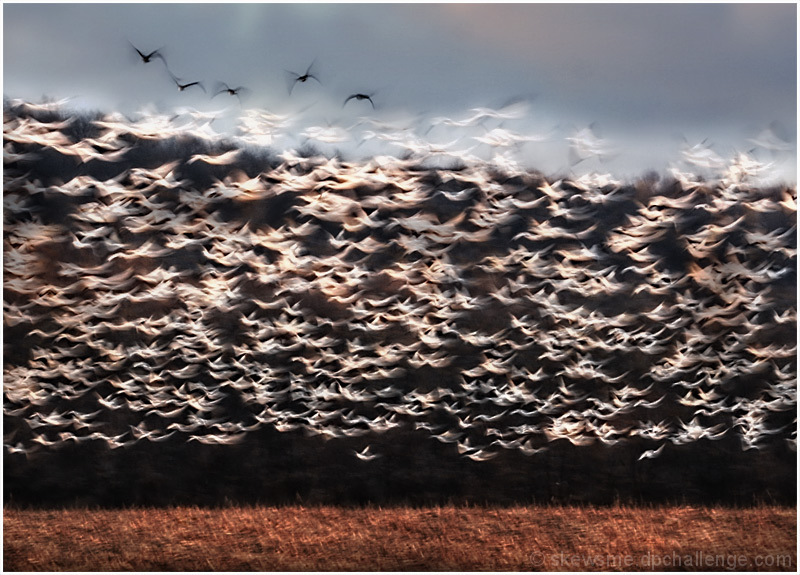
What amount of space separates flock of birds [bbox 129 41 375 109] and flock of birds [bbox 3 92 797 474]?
0.14 m

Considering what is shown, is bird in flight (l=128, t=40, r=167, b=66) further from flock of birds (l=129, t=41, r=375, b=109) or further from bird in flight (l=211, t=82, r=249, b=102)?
bird in flight (l=211, t=82, r=249, b=102)

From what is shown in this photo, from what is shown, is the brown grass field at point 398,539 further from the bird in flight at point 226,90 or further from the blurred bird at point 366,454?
the bird in flight at point 226,90

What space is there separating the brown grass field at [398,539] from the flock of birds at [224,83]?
1452mm

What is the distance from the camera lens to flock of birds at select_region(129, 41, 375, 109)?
7.78ft

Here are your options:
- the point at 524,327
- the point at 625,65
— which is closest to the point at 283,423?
the point at 524,327

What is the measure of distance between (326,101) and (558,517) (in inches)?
66.0

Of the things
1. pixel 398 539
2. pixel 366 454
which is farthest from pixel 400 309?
pixel 398 539

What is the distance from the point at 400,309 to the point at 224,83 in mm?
993

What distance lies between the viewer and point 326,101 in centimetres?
240

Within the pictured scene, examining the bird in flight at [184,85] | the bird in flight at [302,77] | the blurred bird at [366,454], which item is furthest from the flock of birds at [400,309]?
the bird in flight at [302,77]

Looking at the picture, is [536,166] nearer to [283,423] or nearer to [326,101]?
[326,101]

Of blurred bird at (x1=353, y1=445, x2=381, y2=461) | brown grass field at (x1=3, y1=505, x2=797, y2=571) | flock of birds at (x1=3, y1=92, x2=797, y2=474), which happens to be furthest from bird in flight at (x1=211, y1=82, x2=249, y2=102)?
brown grass field at (x1=3, y1=505, x2=797, y2=571)

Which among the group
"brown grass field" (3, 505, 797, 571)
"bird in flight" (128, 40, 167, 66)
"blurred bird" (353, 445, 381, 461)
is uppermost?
"bird in flight" (128, 40, 167, 66)

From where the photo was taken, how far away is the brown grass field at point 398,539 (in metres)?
2.37
